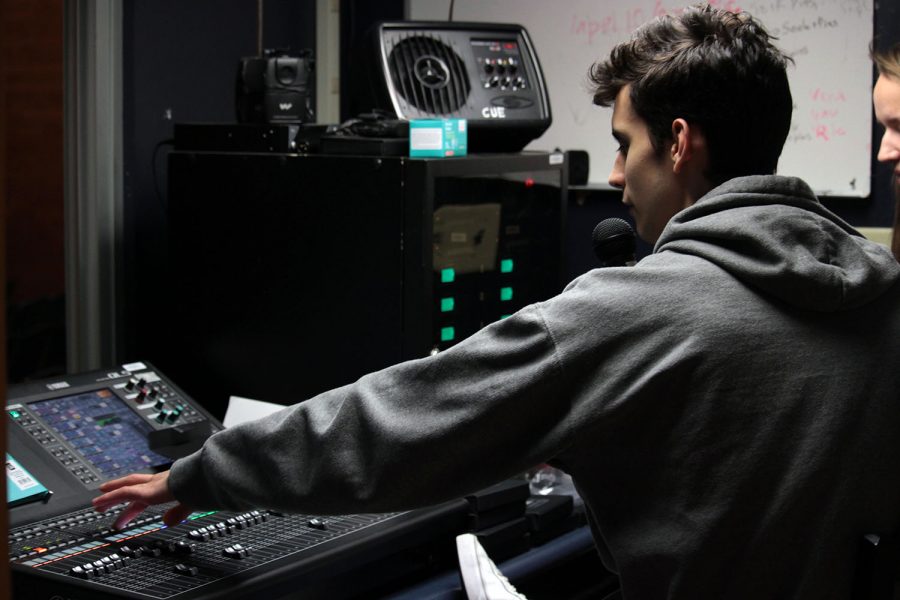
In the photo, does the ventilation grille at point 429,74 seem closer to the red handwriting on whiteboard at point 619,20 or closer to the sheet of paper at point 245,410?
the sheet of paper at point 245,410

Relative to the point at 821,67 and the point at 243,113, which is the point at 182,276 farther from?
the point at 821,67

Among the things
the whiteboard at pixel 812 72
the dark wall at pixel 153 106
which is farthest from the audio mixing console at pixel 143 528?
the whiteboard at pixel 812 72

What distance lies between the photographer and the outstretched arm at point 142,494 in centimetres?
120

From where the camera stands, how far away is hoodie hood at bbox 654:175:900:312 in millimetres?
1028

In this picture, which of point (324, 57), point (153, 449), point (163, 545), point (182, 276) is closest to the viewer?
point (163, 545)

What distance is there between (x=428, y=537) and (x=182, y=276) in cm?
81

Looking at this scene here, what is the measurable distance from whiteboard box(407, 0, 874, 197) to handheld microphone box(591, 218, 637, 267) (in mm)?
1222

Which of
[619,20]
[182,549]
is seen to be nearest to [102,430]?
[182,549]

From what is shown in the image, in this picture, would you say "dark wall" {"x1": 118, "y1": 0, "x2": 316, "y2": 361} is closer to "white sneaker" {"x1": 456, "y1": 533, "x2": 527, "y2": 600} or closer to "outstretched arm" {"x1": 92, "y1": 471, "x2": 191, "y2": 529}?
"outstretched arm" {"x1": 92, "y1": 471, "x2": 191, "y2": 529}

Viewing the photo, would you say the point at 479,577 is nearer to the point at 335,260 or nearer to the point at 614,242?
the point at 614,242

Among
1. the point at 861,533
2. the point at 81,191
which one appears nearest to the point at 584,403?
the point at 861,533

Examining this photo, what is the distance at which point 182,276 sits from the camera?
6.67ft

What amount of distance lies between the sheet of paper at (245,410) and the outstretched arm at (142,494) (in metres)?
0.59

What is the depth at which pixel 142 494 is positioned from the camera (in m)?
1.22
